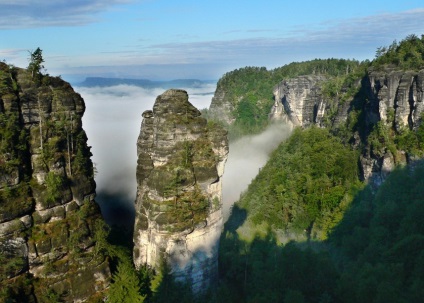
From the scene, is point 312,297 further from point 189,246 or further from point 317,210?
point 317,210

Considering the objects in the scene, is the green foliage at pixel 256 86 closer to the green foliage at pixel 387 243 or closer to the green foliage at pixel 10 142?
the green foliage at pixel 387 243

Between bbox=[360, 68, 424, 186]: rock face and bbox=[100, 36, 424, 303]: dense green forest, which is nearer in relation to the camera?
bbox=[100, 36, 424, 303]: dense green forest

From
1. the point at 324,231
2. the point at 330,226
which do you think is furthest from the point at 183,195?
the point at 330,226

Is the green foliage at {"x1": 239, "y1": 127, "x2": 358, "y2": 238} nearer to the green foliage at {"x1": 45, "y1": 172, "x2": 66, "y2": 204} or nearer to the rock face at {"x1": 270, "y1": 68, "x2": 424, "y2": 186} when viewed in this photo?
the rock face at {"x1": 270, "y1": 68, "x2": 424, "y2": 186}

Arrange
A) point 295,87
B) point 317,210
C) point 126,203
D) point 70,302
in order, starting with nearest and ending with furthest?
point 70,302 < point 126,203 < point 317,210 < point 295,87

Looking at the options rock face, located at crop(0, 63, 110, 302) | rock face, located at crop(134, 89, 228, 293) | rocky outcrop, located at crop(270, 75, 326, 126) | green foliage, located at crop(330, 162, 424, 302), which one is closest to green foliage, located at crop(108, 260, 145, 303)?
rock face, located at crop(0, 63, 110, 302)

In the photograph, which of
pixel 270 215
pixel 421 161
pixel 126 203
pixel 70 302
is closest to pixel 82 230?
pixel 70 302

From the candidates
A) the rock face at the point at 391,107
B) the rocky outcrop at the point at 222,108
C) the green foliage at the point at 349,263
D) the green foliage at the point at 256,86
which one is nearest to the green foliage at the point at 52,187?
the green foliage at the point at 349,263
